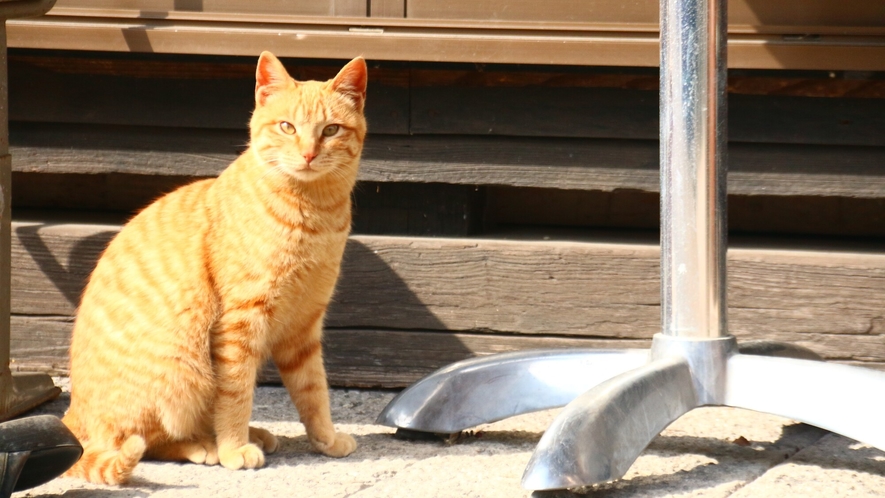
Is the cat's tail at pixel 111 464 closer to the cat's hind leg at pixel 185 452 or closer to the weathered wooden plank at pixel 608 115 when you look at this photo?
the cat's hind leg at pixel 185 452

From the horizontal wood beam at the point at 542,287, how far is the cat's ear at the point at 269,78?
0.69 m

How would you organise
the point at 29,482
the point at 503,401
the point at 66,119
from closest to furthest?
1. the point at 29,482
2. the point at 503,401
3. the point at 66,119

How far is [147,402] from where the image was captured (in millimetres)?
1828

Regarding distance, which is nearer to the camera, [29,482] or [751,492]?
[29,482]

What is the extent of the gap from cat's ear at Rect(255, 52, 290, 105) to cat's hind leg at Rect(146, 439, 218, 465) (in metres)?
0.79

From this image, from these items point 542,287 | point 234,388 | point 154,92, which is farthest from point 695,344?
point 154,92

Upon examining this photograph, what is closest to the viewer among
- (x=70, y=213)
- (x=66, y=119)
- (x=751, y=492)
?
(x=751, y=492)

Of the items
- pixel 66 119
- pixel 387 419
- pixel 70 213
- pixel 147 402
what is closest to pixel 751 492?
pixel 387 419

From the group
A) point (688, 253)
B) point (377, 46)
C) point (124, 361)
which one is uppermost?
point (377, 46)

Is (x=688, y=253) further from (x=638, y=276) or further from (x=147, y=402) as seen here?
(x=147, y=402)

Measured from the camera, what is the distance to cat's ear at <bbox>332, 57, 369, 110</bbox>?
198cm

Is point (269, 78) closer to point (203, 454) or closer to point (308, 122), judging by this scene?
point (308, 122)

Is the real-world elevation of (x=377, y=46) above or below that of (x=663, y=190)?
above

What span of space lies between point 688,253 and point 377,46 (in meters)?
1.11
